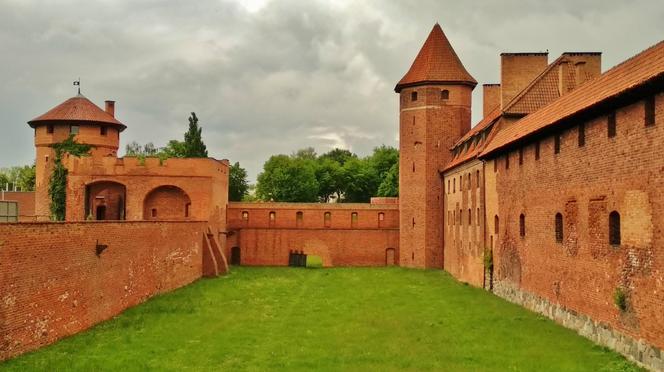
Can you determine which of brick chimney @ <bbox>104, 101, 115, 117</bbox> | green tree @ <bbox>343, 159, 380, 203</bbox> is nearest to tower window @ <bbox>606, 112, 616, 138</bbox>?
brick chimney @ <bbox>104, 101, 115, 117</bbox>

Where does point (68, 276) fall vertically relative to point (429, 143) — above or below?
below

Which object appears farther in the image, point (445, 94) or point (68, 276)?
point (445, 94)

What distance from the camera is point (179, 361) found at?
13672 millimetres

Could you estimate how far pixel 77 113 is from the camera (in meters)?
40.1

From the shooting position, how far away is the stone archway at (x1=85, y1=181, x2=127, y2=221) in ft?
120

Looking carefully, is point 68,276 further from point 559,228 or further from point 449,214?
point 449,214

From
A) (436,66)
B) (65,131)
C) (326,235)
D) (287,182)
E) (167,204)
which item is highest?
(436,66)

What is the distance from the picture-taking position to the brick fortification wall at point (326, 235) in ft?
140

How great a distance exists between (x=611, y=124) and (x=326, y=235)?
29101mm

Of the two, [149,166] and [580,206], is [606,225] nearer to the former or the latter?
[580,206]

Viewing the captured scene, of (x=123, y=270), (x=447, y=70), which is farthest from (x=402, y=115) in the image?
(x=123, y=270)

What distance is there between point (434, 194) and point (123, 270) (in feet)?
72.6

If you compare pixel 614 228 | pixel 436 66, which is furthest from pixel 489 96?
pixel 614 228

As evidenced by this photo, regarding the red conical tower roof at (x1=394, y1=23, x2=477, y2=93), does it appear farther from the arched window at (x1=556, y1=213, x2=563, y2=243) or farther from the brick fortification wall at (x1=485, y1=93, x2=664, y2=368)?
the arched window at (x1=556, y1=213, x2=563, y2=243)
